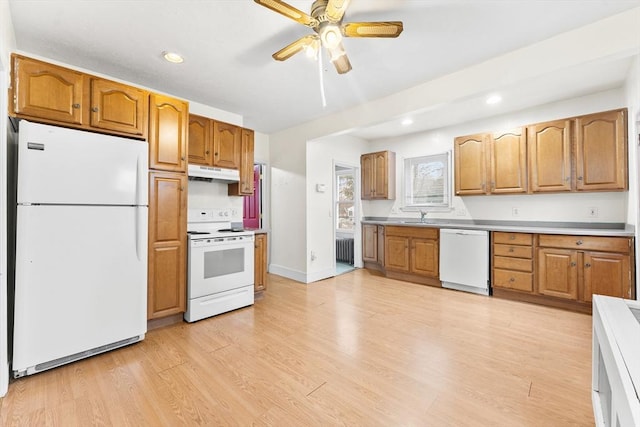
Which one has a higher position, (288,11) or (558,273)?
(288,11)

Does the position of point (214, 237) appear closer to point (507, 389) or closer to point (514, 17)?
point (507, 389)

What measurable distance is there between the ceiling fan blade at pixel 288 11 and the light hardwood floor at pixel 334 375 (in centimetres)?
234

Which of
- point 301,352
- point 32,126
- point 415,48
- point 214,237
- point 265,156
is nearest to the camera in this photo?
point 32,126

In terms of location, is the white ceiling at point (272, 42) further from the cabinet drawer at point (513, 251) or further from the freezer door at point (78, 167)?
the cabinet drawer at point (513, 251)

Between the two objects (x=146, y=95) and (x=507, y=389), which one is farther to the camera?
(x=146, y=95)

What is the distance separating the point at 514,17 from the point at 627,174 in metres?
2.37

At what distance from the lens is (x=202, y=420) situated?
1519 millimetres

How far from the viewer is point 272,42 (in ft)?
7.70

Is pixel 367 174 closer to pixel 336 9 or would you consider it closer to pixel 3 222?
pixel 336 9

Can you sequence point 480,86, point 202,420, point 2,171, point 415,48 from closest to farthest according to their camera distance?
Result: point 202,420 < point 2,171 < point 415,48 < point 480,86

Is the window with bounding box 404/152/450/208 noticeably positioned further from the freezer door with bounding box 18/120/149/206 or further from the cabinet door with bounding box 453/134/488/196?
the freezer door with bounding box 18/120/149/206

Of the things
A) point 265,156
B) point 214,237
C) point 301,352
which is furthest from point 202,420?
point 265,156

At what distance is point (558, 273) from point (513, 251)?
480 millimetres

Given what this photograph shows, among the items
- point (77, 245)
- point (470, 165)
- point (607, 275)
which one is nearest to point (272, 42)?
point (77, 245)
